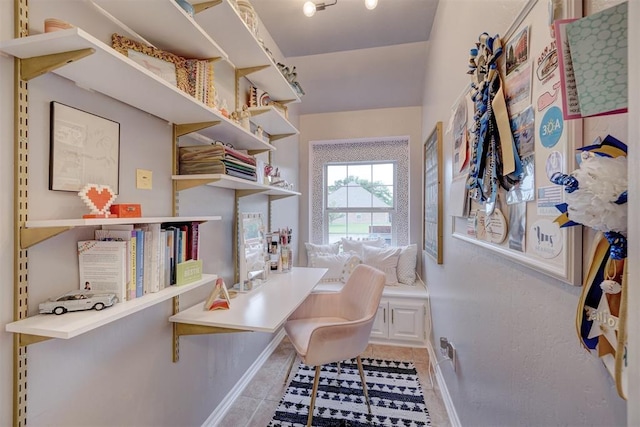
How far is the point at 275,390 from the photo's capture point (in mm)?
1933

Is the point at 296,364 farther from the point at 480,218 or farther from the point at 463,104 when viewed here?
the point at 463,104

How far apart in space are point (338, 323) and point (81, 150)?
1340mm

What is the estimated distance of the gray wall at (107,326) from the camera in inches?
28.6

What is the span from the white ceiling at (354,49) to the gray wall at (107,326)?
3.36 ft

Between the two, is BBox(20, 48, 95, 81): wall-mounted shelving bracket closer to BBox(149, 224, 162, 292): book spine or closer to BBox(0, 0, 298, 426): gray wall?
BBox(0, 0, 298, 426): gray wall

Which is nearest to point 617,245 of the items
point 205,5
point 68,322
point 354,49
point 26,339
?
point 68,322

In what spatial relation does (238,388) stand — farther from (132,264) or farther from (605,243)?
(605,243)

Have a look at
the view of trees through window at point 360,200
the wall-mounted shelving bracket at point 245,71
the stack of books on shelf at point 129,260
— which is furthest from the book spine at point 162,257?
the view of trees through window at point 360,200

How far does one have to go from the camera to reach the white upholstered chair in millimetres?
1482

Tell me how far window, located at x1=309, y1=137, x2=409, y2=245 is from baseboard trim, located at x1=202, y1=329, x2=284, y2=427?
1.40 metres

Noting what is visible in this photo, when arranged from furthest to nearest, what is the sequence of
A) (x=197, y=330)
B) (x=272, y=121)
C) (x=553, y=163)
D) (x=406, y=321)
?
(x=406, y=321) → (x=272, y=121) → (x=197, y=330) → (x=553, y=163)

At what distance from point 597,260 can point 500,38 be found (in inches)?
35.1

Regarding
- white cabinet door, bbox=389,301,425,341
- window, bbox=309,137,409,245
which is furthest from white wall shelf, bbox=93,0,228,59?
white cabinet door, bbox=389,301,425,341

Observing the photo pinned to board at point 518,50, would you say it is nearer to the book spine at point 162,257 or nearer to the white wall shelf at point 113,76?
the white wall shelf at point 113,76
